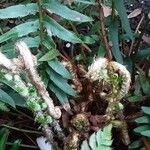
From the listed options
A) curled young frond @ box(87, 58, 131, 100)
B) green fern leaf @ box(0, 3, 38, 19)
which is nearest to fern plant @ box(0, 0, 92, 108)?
green fern leaf @ box(0, 3, 38, 19)

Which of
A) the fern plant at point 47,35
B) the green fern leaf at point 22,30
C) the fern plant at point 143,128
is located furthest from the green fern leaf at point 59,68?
the fern plant at point 143,128

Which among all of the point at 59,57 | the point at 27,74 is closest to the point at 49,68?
the point at 59,57

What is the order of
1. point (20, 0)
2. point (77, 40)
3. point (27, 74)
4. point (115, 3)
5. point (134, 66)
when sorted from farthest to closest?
point (20, 0) → point (134, 66) → point (115, 3) → point (77, 40) → point (27, 74)

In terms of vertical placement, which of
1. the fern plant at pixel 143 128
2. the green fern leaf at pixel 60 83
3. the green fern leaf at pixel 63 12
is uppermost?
the green fern leaf at pixel 63 12

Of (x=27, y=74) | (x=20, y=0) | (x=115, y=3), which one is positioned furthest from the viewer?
(x=20, y=0)

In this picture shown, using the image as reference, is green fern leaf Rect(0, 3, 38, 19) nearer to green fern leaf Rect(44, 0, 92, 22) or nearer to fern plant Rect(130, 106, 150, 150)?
green fern leaf Rect(44, 0, 92, 22)

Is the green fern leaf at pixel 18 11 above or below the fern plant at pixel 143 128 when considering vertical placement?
above

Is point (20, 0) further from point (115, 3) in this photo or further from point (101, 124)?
point (101, 124)

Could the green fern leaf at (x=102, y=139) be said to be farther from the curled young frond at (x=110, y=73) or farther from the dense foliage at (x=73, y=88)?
the curled young frond at (x=110, y=73)
